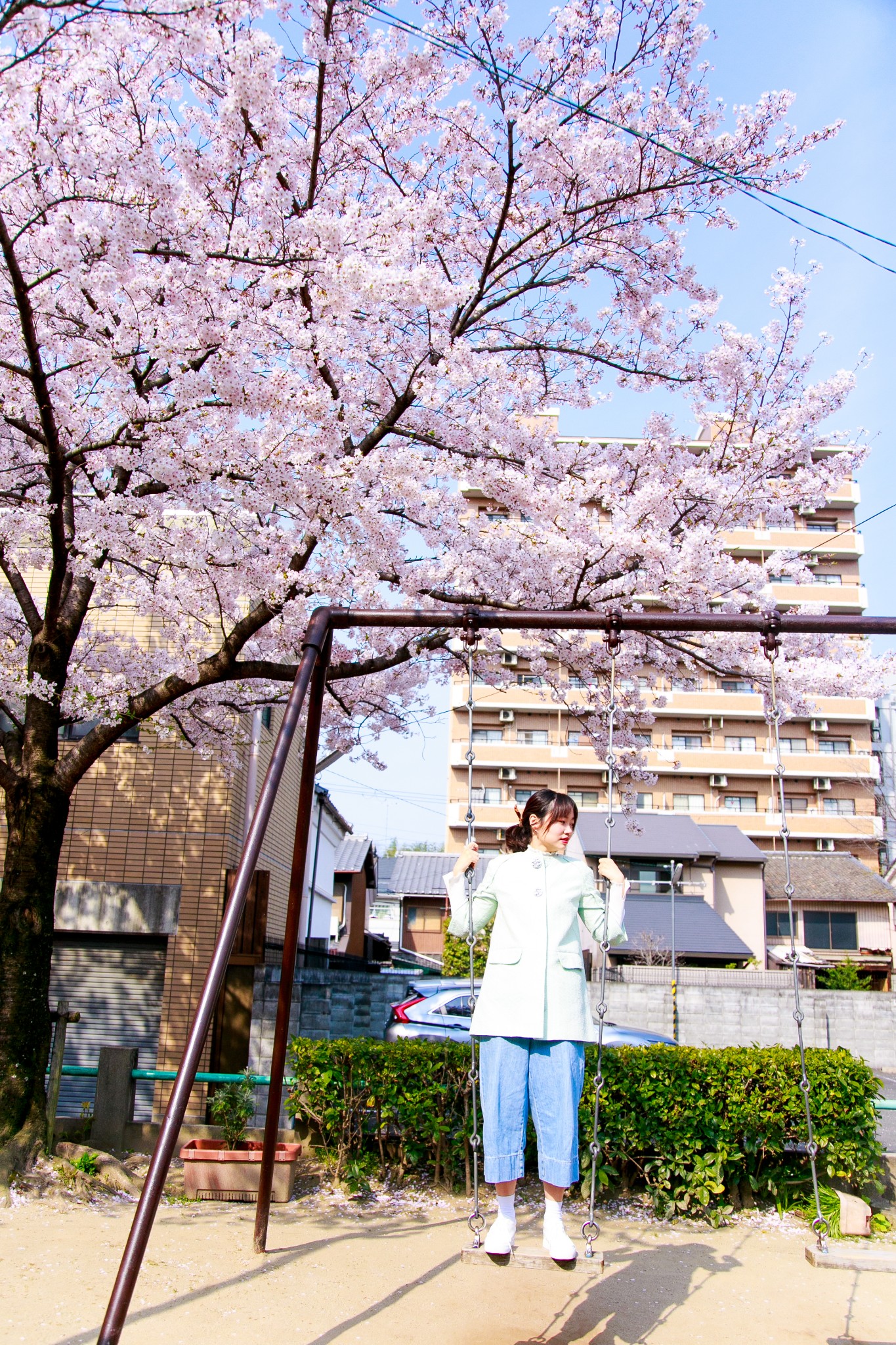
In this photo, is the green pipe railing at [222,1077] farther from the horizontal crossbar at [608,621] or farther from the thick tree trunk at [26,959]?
the horizontal crossbar at [608,621]

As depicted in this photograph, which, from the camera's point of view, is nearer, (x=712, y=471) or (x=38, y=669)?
(x=38, y=669)

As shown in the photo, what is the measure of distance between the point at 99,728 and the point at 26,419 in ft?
7.84

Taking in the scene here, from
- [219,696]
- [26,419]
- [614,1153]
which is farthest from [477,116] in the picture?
[614,1153]

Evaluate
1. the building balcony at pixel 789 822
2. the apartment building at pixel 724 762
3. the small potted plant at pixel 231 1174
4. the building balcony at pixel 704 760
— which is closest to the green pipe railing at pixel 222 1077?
the small potted plant at pixel 231 1174

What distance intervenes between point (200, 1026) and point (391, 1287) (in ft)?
5.93

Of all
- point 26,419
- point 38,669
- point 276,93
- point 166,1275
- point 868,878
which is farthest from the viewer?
point 868,878

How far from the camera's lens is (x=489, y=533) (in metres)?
6.49

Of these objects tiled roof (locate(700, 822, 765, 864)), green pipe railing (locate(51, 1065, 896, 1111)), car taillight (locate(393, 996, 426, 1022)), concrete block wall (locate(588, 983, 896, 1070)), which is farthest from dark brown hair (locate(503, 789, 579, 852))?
tiled roof (locate(700, 822, 765, 864))

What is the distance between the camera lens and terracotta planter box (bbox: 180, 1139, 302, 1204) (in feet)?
18.9

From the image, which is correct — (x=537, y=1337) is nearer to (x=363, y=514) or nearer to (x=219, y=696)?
(x=363, y=514)

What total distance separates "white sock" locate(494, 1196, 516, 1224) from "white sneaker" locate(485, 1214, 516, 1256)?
1cm

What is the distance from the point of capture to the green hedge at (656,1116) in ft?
19.4

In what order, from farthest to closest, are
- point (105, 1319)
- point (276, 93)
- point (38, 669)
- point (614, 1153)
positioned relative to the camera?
point (38, 669) < point (614, 1153) < point (276, 93) < point (105, 1319)

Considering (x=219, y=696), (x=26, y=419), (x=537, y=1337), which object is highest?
(x=26, y=419)
